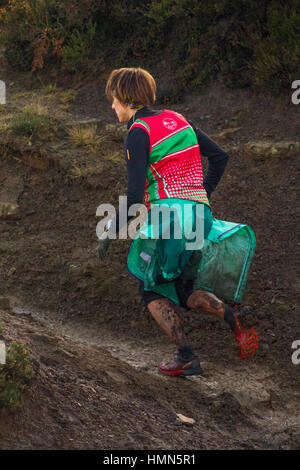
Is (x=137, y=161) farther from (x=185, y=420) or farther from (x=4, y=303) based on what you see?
(x=4, y=303)

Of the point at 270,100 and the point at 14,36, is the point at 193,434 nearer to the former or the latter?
the point at 270,100

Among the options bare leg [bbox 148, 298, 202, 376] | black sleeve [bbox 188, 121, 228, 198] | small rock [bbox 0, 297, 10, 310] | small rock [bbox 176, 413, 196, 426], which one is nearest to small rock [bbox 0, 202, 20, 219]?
small rock [bbox 0, 297, 10, 310]

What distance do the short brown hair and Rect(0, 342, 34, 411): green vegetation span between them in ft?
4.83

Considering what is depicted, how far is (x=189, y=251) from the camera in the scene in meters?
3.51

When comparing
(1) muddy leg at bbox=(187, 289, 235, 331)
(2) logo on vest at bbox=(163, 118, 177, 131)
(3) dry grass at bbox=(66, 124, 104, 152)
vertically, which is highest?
(2) logo on vest at bbox=(163, 118, 177, 131)

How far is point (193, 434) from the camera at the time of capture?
10.3 ft

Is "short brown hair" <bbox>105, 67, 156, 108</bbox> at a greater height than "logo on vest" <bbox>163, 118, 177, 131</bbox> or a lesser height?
greater

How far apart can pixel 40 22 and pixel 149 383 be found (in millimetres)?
6614

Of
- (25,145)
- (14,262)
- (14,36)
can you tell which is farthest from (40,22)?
(14,262)

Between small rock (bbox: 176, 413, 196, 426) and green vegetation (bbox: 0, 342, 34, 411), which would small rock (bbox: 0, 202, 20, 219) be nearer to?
green vegetation (bbox: 0, 342, 34, 411)

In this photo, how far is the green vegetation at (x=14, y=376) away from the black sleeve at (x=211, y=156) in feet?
5.26

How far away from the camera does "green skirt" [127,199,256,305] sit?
3373 millimetres

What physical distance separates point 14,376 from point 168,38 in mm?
6702

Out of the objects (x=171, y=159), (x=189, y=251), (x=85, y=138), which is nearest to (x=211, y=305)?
(x=189, y=251)
